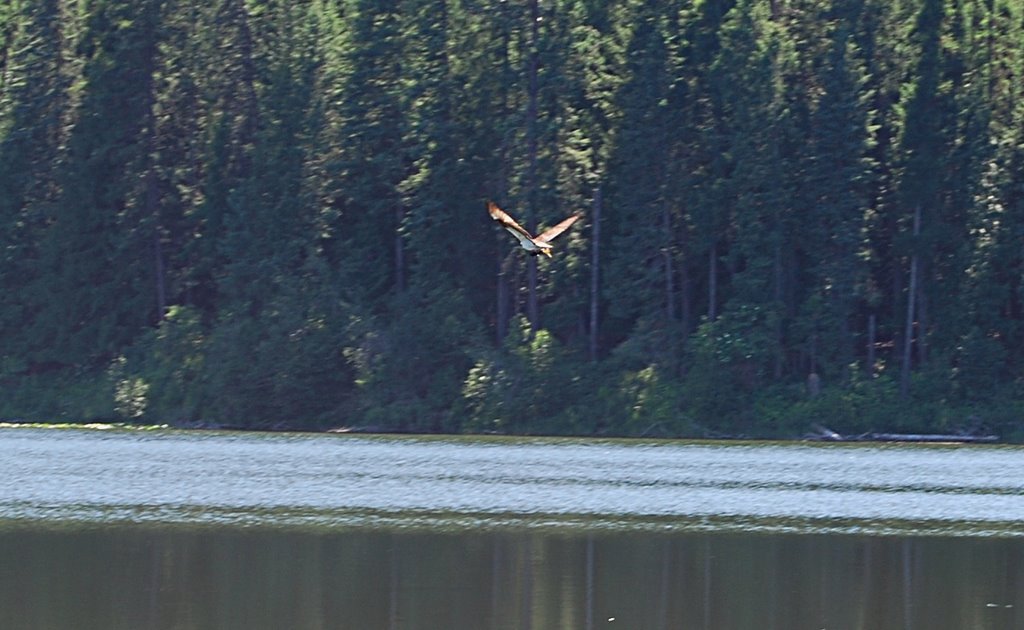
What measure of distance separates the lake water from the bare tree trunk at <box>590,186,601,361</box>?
591 inches

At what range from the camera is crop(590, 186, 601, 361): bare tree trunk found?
193 ft

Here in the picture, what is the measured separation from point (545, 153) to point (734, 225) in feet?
19.9

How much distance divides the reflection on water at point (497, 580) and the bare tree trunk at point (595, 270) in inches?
1211

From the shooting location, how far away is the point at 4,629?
19.2 meters

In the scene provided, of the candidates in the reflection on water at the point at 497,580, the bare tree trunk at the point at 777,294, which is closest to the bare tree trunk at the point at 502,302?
the bare tree trunk at the point at 777,294

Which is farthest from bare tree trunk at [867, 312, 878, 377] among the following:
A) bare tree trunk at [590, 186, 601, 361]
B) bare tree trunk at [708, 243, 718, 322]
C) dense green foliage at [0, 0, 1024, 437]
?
bare tree trunk at [590, 186, 601, 361]

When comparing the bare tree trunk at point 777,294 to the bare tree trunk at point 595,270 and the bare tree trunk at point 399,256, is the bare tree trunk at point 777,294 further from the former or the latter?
the bare tree trunk at point 399,256

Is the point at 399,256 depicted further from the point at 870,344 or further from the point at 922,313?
the point at 922,313

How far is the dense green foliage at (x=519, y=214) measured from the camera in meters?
57.0

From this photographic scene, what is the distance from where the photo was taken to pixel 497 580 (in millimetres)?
23281

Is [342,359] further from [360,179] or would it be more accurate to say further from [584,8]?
[584,8]

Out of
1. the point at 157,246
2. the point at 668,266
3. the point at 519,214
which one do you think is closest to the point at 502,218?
the point at 519,214

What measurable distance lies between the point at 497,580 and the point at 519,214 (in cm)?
3606

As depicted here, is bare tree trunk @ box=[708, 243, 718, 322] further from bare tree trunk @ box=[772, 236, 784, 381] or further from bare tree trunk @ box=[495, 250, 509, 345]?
bare tree trunk @ box=[495, 250, 509, 345]
